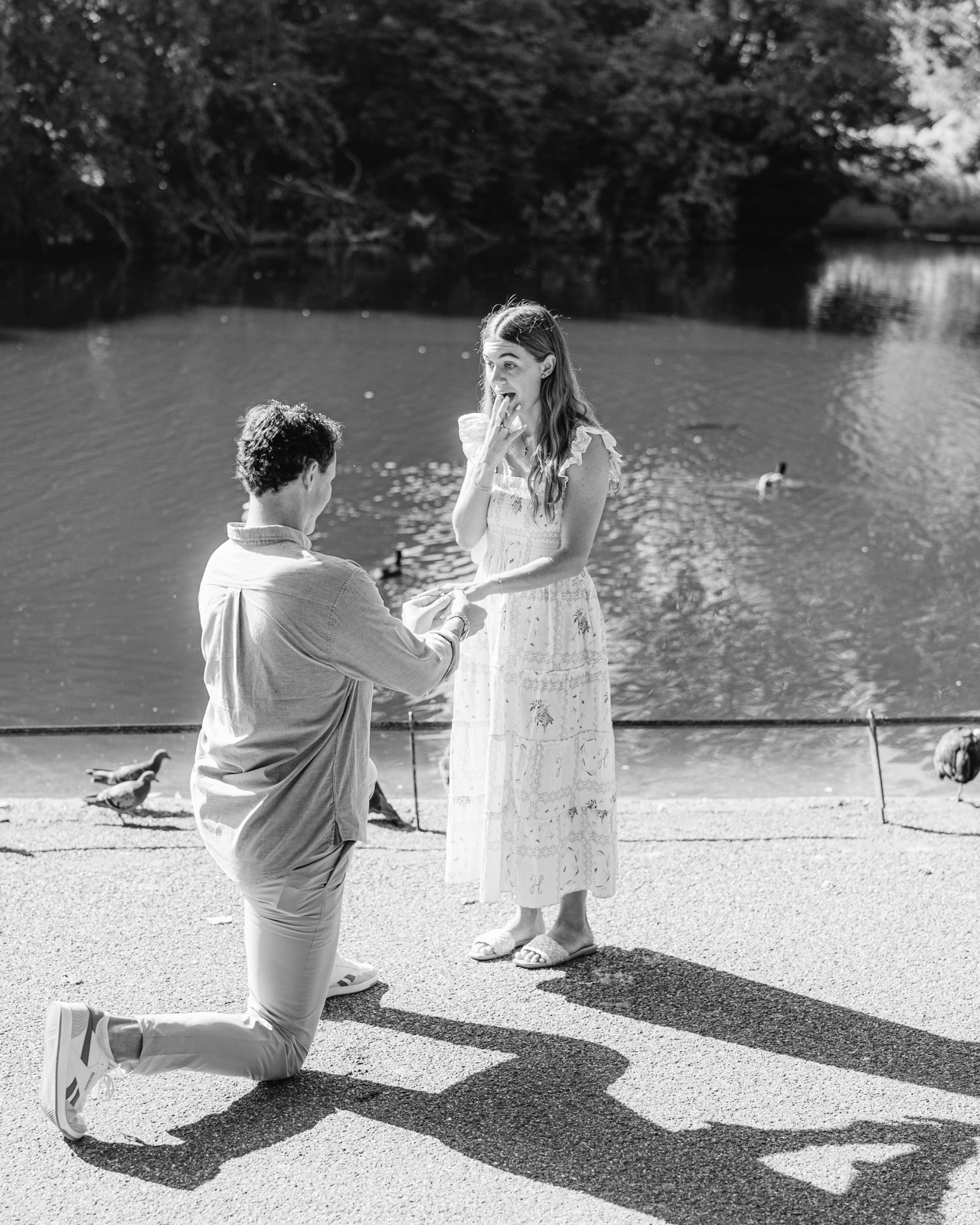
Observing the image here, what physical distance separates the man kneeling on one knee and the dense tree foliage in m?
30.9

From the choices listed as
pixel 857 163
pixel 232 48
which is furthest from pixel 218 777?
pixel 857 163

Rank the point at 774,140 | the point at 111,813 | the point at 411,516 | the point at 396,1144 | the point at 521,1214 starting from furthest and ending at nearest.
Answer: the point at 774,140 → the point at 411,516 → the point at 111,813 → the point at 396,1144 → the point at 521,1214

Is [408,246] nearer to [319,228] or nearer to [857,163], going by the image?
[319,228]

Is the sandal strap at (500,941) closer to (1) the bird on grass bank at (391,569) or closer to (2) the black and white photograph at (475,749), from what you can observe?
(2) the black and white photograph at (475,749)

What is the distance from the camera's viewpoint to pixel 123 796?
6695 mm

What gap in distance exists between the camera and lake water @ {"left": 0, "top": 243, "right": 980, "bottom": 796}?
10.8 meters

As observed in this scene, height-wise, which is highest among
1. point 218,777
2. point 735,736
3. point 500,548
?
point 500,548

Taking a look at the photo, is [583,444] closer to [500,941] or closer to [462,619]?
[462,619]

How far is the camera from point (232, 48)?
35031 millimetres

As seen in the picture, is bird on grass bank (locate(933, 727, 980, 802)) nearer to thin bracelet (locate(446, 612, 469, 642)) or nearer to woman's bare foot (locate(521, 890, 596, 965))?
woman's bare foot (locate(521, 890, 596, 965))

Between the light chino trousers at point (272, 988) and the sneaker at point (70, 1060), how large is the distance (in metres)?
0.11

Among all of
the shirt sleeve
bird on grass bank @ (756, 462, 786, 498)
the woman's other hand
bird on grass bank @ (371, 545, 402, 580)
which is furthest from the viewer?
bird on grass bank @ (756, 462, 786, 498)

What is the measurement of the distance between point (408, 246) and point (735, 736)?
32070 millimetres

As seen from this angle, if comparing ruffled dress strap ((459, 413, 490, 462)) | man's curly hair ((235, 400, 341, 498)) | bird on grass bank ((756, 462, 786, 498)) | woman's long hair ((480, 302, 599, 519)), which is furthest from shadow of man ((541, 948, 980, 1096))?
bird on grass bank ((756, 462, 786, 498))
